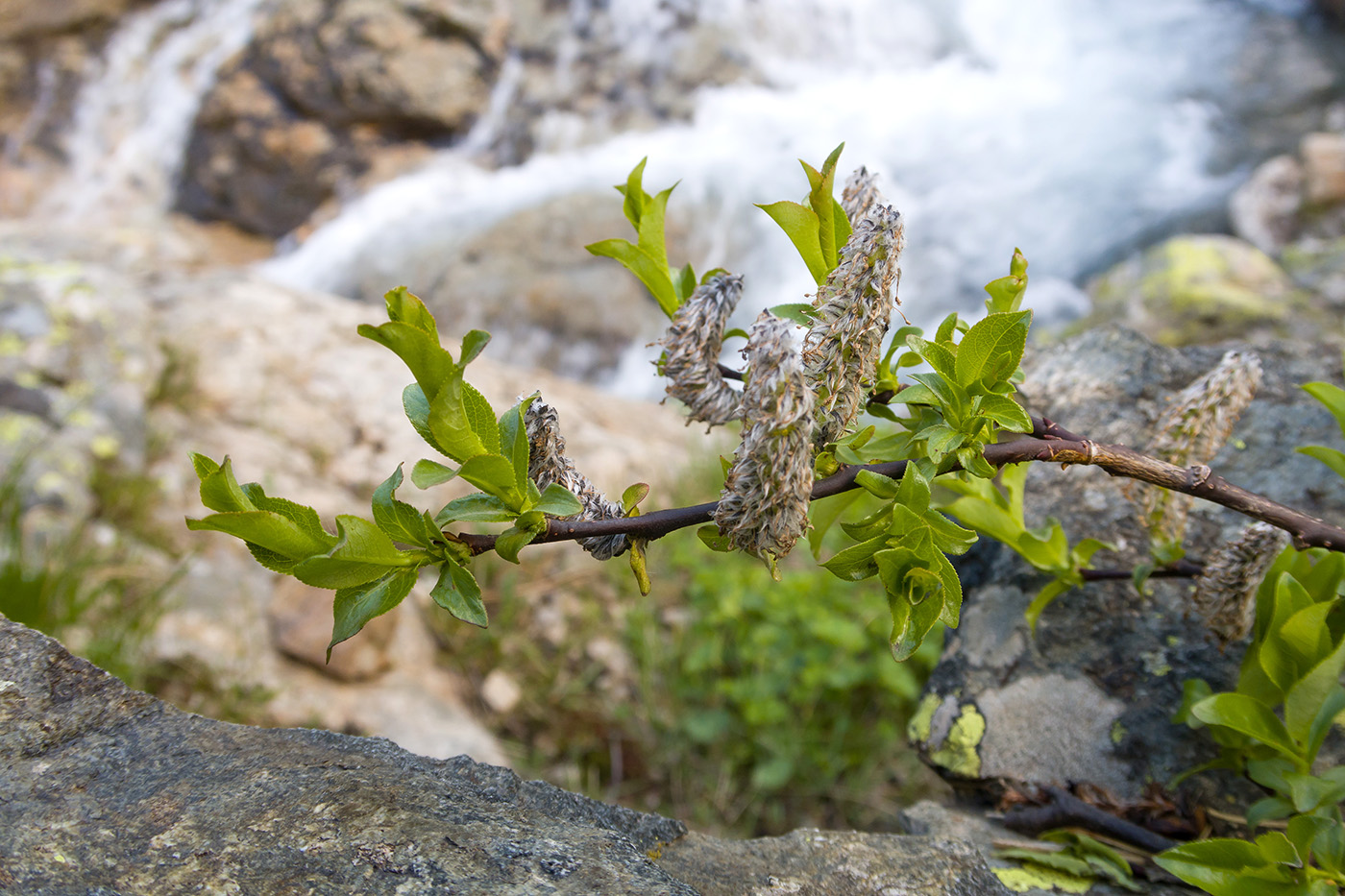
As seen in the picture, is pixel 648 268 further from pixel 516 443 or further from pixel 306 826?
pixel 306 826

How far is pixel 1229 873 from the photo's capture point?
1.03 metres

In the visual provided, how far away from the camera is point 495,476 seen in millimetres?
836

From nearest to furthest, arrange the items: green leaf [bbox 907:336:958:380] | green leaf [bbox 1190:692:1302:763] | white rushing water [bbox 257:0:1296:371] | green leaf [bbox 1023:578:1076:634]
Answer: green leaf [bbox 907:336:958:380] < green leaf [bbox 1190:692:1302:763] < green leaf [bbox 1023:578:1076:634] < white rushing water [bbox 257:0:1296:371]

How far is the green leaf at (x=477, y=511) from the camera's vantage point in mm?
857

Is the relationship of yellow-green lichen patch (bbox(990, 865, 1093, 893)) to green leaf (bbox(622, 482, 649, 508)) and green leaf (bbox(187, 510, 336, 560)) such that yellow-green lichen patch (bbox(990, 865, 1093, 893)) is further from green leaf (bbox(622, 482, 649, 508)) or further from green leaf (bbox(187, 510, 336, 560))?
green leaf (bbox(187, 510, 336, 560))

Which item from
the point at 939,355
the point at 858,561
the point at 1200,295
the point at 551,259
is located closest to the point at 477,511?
the point at 858,561

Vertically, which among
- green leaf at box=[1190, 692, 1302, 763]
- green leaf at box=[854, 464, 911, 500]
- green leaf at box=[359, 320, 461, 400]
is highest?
green leaf at box=[359, 320, 461, 400]

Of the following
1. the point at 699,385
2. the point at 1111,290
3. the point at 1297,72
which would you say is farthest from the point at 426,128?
the point at 699,385

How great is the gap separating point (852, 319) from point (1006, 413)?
21 centimetres

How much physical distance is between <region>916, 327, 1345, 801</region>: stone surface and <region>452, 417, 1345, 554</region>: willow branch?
39 cm

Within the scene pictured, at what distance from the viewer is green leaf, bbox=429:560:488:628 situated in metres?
0.86

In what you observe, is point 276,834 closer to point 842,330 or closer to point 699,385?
point 699,385

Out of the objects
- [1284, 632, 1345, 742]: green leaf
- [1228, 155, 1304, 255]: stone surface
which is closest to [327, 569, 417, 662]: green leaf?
[1284, 632, 1345, 742]: green leaf

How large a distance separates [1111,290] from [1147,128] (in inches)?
114
